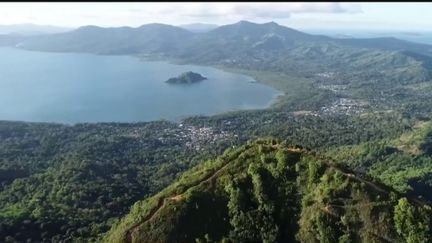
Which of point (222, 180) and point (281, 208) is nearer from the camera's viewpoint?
point (281, 208)

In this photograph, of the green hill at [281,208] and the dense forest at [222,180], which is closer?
the green hill at [281,208]

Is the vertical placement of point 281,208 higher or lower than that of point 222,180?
lower

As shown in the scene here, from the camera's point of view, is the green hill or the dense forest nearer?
the green hill

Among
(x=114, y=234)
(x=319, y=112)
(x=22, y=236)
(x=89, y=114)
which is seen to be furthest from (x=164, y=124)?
(x=114, y=234)
